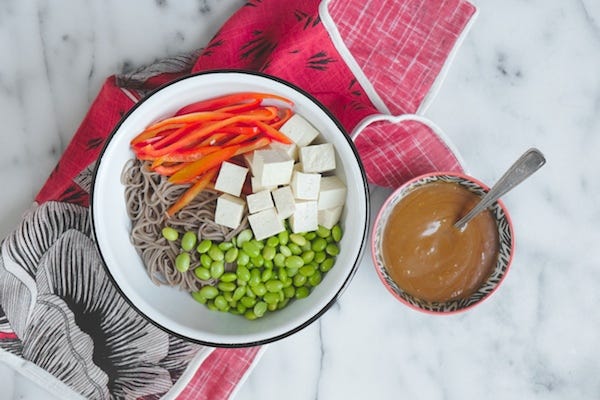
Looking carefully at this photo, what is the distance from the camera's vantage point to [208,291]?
179 centimetres

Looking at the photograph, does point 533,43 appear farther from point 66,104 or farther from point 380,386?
point 66,104

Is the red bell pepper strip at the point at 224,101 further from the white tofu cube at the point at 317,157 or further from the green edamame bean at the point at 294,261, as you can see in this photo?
the green edamame bean at the point at 294,261

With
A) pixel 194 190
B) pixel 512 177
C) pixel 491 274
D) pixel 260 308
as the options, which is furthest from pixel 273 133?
pixel 491 274

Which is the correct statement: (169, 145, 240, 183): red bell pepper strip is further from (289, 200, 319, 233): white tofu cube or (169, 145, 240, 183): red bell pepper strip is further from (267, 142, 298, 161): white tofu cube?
(289, 200, 319, 233): white tofu cube

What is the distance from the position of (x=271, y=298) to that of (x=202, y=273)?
0.20m

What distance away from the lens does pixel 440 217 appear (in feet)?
6.07

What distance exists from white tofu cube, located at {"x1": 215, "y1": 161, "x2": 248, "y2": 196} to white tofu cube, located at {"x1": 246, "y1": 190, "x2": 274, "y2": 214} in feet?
0.16

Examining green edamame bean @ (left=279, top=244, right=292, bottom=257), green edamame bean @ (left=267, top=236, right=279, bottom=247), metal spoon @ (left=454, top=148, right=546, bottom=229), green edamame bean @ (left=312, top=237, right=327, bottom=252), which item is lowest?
green edamame bean @ (left=279, top=244, right=292, bottom=257)

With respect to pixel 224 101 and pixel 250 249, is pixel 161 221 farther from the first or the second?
pixel 224 101

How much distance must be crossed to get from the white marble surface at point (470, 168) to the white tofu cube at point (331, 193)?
0.27 meters

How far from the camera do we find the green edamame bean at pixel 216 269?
1770mm

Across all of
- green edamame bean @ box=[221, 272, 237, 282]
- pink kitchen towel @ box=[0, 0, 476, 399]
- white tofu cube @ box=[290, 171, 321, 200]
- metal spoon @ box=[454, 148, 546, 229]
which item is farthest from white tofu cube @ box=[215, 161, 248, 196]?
metal spoon @ box=[454, 148, 546, 229]

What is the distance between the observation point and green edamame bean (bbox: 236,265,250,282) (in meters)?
1.78

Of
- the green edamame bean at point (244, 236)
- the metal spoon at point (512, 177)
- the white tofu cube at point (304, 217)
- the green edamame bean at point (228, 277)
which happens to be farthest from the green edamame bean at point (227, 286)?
the metal spoon at point (512, 177)
